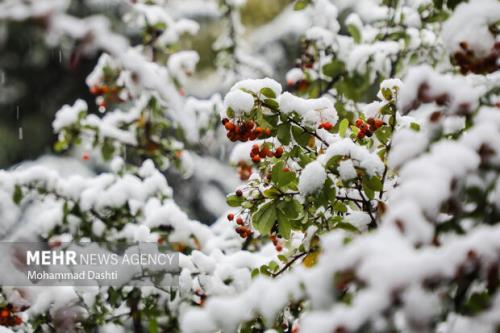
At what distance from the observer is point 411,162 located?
3.40 feet

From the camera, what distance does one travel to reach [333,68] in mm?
2988

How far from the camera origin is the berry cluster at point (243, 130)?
179 cm

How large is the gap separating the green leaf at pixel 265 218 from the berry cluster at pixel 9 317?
144 centimetres

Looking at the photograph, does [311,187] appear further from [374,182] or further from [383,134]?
[383,134]

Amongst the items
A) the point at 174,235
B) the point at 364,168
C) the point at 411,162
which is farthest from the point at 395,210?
the point at 174,235

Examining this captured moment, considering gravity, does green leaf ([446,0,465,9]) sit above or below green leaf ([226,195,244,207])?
above

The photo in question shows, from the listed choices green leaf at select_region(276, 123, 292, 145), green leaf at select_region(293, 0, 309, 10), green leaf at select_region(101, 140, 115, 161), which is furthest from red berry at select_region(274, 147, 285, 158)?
green leaf at select_region(101, 140, 115, 161)

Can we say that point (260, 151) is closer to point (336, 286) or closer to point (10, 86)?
point (336, 286)

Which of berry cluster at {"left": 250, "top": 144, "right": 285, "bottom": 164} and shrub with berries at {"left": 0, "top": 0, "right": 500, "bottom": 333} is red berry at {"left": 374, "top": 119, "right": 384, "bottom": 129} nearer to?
shrub with berries at {"left": 0, "top": 0, "right": 500, "bottom": 333}

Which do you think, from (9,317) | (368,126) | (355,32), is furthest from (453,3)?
(9,317)

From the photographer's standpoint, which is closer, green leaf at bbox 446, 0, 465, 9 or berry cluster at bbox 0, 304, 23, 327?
green leaf at bbox 446, 0, 465, 9

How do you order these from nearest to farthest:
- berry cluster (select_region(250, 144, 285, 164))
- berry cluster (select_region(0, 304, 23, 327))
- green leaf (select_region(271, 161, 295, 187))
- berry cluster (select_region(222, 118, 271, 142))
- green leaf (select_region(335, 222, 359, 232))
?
green leaf (select_region(335, 222, 359, 232)) < green leaf (select_region(271, 161, 295, 187)) < berry cluster (select_region(222, 118, 271, 142)) < berry cluster (select_region(250, 144, 285, 164)) < berry cluster (select_region(0, 304, 23, 327))

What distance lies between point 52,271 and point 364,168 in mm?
2018

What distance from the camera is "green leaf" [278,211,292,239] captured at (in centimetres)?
175
